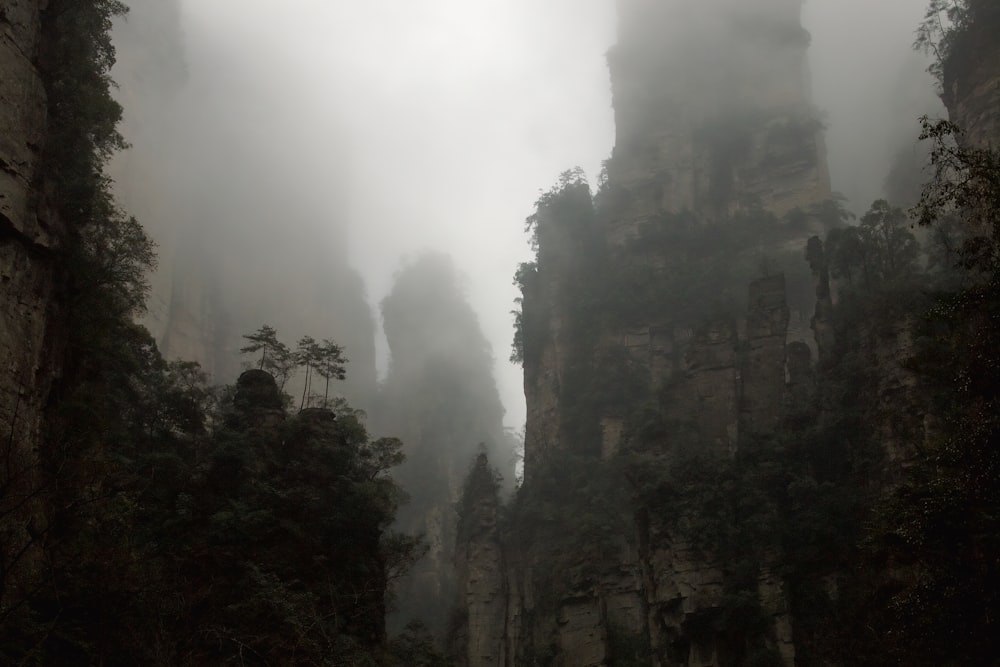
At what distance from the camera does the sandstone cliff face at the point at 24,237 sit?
52.0 ft

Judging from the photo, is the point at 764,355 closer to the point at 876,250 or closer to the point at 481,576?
the point at 876,250

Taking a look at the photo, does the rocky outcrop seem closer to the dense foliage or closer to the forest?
the forest

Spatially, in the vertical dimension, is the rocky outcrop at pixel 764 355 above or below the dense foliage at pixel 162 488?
above

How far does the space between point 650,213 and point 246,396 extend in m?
32.0

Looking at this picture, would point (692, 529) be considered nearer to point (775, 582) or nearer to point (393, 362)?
point (775, 582)

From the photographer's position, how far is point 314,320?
71625mm

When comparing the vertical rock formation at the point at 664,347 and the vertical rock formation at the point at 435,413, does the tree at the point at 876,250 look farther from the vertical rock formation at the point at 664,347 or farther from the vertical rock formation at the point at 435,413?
the vertical rock formation at the point at 435,413

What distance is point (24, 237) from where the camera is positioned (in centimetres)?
1678

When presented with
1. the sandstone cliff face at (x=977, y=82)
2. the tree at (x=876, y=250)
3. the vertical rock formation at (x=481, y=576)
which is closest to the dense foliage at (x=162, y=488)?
the vertical rock formation at (x=481, y=576)

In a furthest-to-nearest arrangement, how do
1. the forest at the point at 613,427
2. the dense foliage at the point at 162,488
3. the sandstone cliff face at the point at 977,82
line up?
the sandstone cliff face at the point at 977,82 → the dense foliage at the point at 162,488 → the forest at the point at 613,427

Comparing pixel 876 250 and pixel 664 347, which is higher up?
pixel 664 347

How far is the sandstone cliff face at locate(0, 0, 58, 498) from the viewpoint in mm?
15844

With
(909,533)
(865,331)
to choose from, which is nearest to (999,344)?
(909,533)

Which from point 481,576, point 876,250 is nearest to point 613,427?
point 481,576
